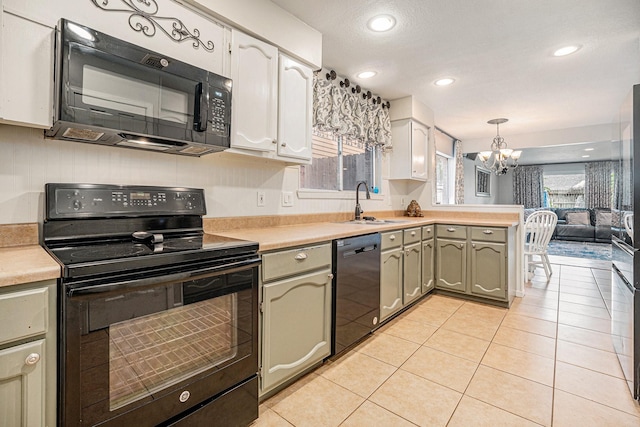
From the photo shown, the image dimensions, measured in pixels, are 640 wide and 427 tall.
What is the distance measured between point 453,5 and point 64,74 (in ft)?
7.16

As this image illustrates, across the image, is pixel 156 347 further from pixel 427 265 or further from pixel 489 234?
pixel 489 234

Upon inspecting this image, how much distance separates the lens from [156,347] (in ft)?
3.82

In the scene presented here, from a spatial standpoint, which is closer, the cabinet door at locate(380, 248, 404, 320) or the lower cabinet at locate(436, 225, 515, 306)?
the cabinet door at locate(380, 248, 404, 320)

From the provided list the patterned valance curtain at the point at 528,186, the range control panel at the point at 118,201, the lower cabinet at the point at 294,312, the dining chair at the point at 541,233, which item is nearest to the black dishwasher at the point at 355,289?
the lower cabinet at the point at 294,312

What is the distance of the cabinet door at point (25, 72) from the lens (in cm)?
111

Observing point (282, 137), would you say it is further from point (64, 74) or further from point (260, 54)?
point (64, 74)

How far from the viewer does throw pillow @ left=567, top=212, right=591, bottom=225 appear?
8.13 meters

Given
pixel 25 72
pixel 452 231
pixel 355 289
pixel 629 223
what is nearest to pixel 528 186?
pixel 452 231

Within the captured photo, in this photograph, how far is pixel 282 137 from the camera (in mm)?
2051

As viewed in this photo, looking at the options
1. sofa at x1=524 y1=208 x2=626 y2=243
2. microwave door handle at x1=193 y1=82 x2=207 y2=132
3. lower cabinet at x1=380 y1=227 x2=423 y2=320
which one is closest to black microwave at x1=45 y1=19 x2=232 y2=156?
microwave door handle at x1=193 y1=82 x2=207 y2=132

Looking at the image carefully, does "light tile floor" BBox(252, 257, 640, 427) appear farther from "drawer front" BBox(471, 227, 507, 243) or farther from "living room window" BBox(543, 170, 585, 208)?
"living room window" BBox(543, 170, 585, 208)

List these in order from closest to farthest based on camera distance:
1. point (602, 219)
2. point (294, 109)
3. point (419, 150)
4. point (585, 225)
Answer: point (294, 109) → point (419, 150) → point (602, 219) → point (585, 225)

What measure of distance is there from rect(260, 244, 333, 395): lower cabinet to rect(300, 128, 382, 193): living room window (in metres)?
1.05

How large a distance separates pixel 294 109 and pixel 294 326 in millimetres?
1396
